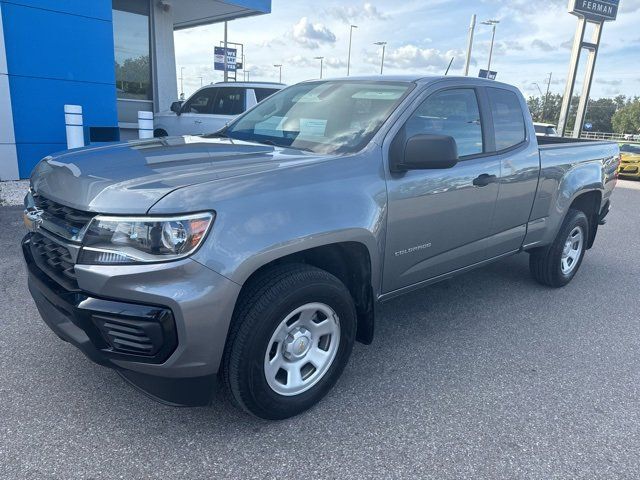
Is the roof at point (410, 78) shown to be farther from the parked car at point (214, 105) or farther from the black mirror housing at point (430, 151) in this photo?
the parked car at point (214, 105)

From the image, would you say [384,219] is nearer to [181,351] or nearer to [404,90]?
[404,90]

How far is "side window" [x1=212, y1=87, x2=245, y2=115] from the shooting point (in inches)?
393

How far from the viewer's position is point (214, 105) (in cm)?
1040

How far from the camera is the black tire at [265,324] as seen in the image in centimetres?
230

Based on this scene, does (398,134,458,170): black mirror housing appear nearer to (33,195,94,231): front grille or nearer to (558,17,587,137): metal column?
(33,195,94,231): front grille

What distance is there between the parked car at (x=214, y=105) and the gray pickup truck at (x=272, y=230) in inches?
249

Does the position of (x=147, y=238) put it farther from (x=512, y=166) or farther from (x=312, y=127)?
(x=512, y=166)

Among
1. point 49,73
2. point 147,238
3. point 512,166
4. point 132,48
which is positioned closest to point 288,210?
point 147,238

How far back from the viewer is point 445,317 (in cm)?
406

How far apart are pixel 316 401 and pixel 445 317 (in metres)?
1.69

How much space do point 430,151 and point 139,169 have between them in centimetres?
152

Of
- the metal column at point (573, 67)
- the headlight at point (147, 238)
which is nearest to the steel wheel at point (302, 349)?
the headlight at point (147, 238)

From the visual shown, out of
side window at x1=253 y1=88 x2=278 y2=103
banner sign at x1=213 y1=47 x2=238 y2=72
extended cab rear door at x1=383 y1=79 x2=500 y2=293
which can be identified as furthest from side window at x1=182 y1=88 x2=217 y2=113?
banner sign at x1=213 y1=47 x2=238 y2=72

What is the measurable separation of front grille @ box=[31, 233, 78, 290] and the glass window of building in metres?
12.3
